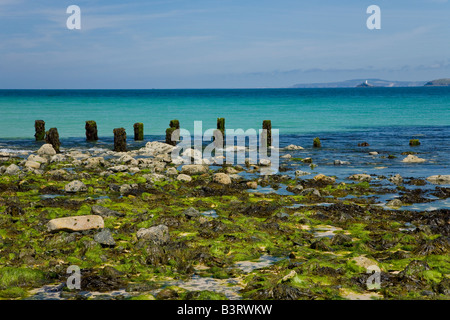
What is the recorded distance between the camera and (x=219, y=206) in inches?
570

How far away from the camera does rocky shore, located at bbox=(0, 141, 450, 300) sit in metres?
8.30

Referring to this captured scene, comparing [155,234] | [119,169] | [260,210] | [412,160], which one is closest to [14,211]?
[155,234]

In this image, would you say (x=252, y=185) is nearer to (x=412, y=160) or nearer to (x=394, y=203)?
(x=394, y=203)

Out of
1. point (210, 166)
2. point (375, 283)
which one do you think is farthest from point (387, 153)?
point (375, 283)

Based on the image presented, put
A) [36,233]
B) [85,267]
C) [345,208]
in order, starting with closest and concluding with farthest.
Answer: [85,267] < [36,233] < [345,208]

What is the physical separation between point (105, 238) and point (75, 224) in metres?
1.16

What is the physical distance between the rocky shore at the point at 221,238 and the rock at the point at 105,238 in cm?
2

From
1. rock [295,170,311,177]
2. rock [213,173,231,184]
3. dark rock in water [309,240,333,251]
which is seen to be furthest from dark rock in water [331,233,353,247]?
rock [295,170,311,177]

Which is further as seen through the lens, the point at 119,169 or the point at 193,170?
the point at 193,170

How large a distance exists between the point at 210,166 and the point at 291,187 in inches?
251

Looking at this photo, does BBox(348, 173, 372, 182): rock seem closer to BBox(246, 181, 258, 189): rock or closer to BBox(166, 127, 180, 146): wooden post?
BBox(246, 181, 258, 189): rock

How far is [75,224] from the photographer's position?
1116 centimetres

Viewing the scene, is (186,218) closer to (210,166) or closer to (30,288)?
(30,288)

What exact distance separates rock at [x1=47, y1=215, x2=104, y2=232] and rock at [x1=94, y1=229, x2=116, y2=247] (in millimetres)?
882
